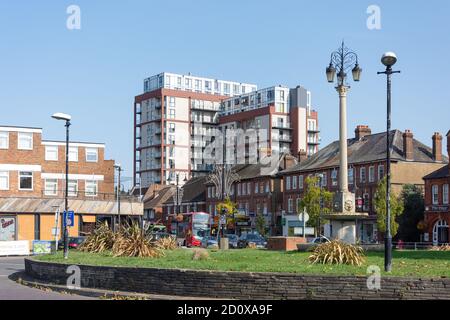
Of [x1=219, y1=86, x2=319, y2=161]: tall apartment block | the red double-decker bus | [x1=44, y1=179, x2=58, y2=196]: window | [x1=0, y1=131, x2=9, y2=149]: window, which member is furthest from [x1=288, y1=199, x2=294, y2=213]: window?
[x1=219, y1=86, x2=319, y2=161]: tall apartment block

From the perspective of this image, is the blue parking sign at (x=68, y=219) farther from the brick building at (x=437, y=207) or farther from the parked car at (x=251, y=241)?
the brick building at (x=437, y=207)

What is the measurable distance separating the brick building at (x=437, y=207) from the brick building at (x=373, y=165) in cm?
618

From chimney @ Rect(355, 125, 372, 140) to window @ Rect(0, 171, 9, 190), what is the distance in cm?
3956

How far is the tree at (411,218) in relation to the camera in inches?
2677

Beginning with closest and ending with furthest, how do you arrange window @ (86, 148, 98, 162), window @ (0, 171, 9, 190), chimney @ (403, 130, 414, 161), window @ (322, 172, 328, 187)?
1. window @ (0, 171, 9, 190)
2. window @ (86, 148, 98, 162)
3. chimney @ (403, 130, 414, 161)
4. window @ (322, 172, 328, 187)

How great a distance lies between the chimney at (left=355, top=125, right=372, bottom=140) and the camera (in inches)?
3172

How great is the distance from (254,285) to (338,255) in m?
4.07

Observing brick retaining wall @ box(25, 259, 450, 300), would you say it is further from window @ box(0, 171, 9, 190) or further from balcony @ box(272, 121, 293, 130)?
balcony @ box(272, 121, 293, 130)

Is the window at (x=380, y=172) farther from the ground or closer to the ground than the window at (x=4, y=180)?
farther from the ground

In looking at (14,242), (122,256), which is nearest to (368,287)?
(122,256)

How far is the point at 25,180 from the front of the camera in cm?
6381

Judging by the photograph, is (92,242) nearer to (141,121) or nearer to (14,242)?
(14,242)

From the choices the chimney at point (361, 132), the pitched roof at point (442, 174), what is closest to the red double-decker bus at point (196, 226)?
the pitched roof at point (442, 174)

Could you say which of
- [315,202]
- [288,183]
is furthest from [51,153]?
[288,183]
